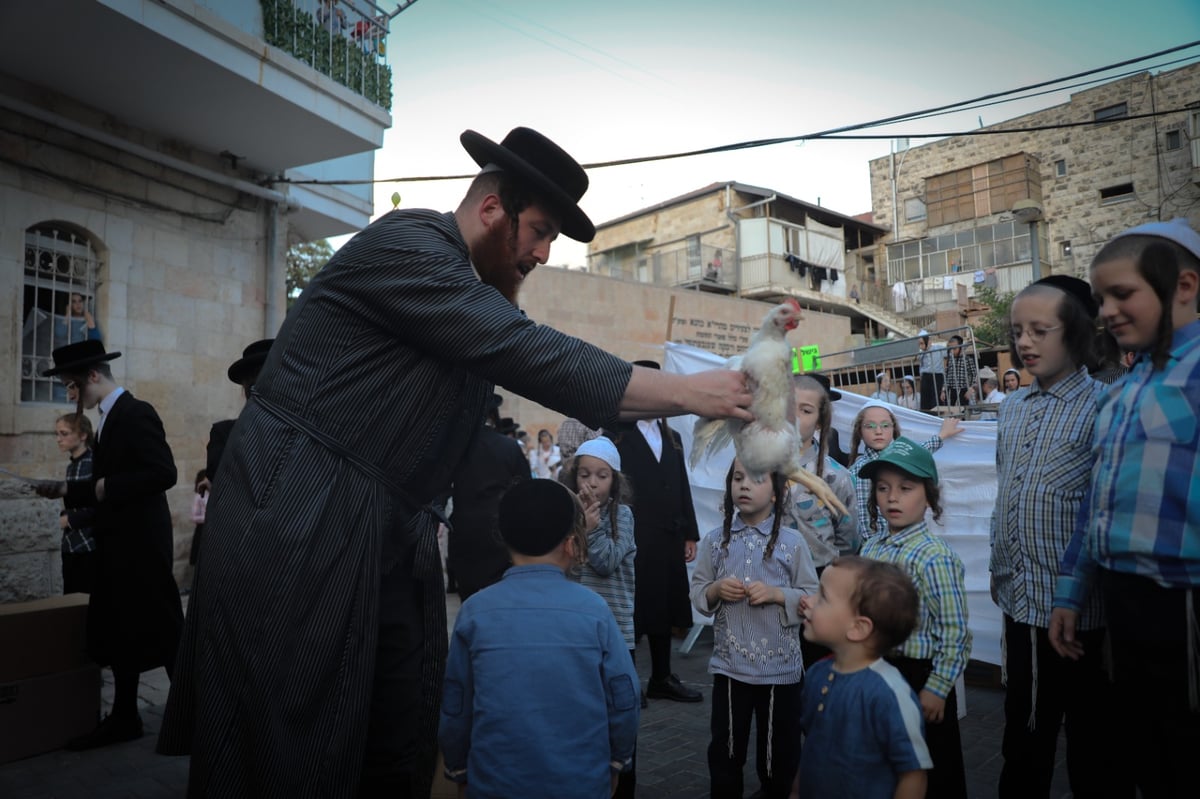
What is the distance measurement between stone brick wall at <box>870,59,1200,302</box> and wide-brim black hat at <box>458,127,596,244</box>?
31.8m

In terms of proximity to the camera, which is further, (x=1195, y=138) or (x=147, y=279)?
(x=1195, y=138)

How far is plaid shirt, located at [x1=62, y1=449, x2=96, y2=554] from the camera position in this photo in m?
5.11

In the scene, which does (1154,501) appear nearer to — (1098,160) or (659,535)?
(659,535)

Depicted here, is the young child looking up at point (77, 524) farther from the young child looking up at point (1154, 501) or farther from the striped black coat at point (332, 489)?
the young child looking up at point (1154, 501)

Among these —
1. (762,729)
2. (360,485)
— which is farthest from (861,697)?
(360,485)

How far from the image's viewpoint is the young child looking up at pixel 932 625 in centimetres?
286

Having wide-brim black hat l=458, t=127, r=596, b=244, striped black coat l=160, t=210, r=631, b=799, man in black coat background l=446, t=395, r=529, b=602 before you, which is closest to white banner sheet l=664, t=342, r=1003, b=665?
man in black coat background l=446, t=395, r=529, b=602

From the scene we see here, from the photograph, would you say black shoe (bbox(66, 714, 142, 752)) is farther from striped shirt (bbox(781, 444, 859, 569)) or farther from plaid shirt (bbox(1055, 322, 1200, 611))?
plaid shirt (bbox(1055, 322, 1200, 611))

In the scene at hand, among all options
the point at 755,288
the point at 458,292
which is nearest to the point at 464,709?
the point at 458,292

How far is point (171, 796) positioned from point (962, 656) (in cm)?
395

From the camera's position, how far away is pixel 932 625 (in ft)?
9.75

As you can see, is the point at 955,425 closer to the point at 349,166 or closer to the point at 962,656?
the point at 962,656

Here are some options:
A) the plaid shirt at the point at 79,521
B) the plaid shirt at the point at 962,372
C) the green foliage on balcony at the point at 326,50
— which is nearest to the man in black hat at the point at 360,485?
the plaid shirt at the point at 79,521

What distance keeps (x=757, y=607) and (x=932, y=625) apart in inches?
33.8
